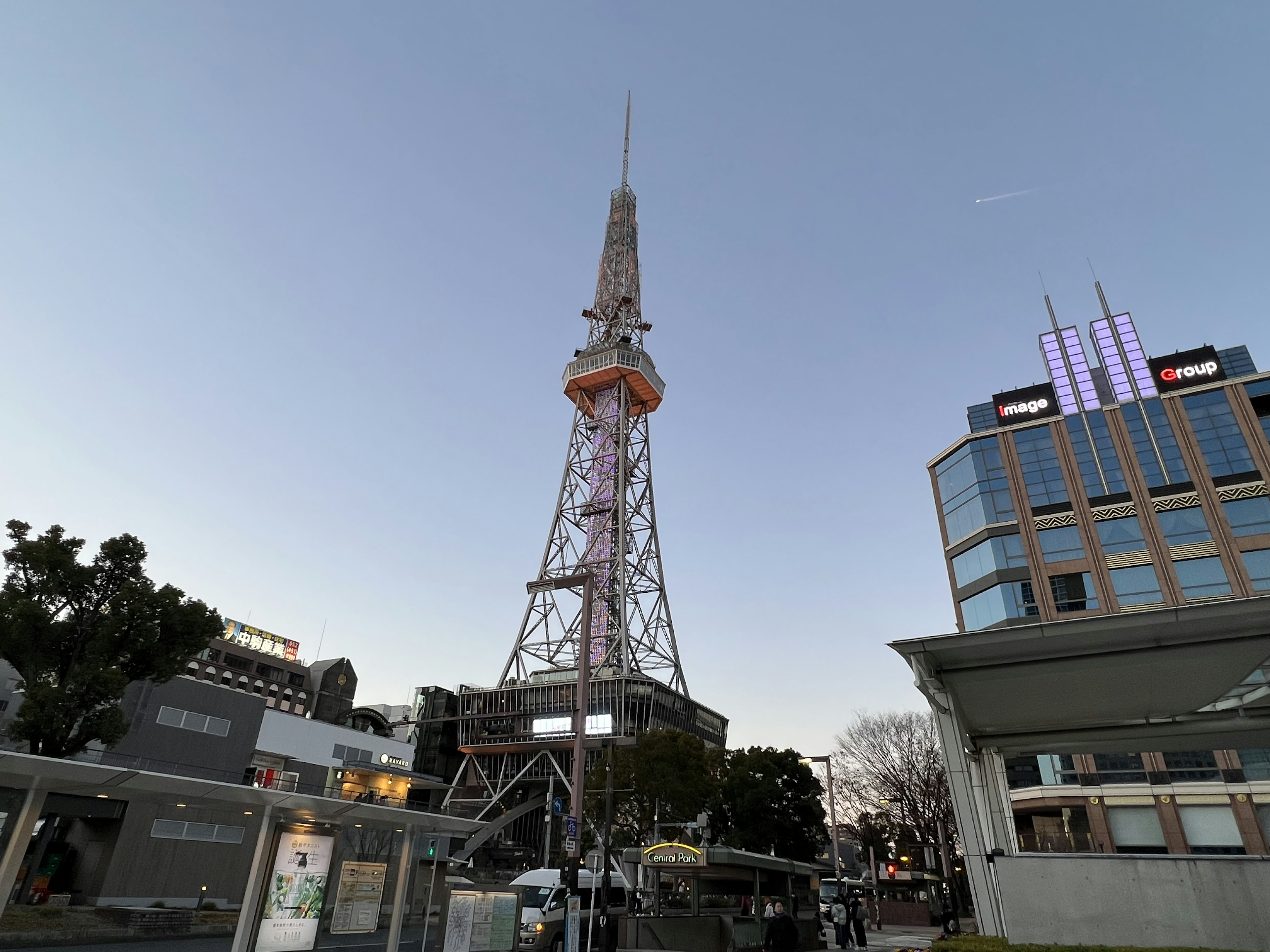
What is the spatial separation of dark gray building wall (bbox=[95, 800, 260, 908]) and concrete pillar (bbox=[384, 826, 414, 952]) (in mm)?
15545

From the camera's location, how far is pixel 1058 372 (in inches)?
2203

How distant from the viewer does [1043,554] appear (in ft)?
159

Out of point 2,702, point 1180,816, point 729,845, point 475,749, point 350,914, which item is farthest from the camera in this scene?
point 475,749

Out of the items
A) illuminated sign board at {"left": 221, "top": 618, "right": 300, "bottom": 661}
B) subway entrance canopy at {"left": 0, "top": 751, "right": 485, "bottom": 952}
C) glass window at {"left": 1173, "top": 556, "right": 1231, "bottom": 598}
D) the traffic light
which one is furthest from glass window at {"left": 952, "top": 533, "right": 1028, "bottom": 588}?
illuminated sign board at {"left": 221, "top": 618, "right": 300, "bottom": 661}

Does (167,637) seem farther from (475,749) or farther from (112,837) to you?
(475,749)

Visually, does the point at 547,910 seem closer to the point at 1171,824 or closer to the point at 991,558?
the point at 1171,824

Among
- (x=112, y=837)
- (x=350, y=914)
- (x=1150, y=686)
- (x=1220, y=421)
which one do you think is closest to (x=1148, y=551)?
(x=1220, y=421)

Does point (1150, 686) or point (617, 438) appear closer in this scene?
point (1150, 686)

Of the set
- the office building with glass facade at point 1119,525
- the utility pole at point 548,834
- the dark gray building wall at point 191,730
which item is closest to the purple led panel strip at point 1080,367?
the office building with glass facade at point 1119,525

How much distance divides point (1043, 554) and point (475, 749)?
197 ft

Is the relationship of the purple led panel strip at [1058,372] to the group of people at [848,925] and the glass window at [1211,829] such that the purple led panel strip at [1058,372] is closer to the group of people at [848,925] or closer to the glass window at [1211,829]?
the glass window at [1211,829]

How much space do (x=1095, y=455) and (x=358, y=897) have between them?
51.2m

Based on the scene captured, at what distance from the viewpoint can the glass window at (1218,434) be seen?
46875mm

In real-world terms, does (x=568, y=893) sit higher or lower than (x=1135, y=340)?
lower
